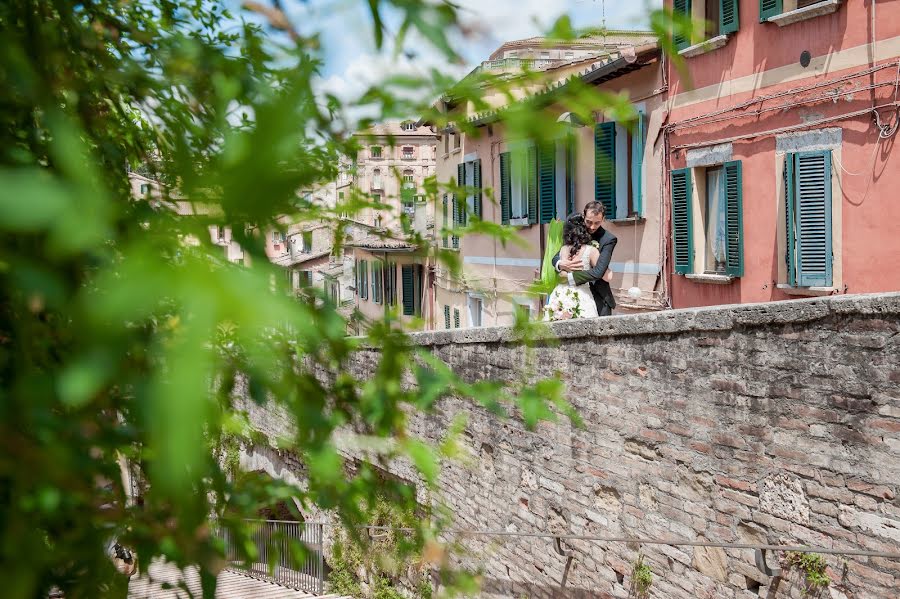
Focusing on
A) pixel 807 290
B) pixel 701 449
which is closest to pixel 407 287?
pixel 807 290

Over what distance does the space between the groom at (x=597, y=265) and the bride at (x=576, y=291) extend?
0.05 meters

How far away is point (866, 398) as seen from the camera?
4.71 m

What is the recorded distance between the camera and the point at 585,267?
7.68 metres

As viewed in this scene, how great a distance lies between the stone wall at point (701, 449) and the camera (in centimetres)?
475

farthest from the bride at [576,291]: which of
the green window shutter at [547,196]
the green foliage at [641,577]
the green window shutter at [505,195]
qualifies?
the green window shutter at [505,195]

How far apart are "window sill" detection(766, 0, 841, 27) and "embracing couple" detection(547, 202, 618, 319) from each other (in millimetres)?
2961

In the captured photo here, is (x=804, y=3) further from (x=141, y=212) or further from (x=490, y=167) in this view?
(x=141, y=212)

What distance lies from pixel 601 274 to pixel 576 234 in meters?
0.46

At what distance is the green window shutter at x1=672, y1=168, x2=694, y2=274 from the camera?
10391mm

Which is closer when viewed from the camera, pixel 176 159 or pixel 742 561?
pixel 176 159

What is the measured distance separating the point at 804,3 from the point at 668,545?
5.60m

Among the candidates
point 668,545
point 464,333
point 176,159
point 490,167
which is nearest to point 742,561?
point 668,545

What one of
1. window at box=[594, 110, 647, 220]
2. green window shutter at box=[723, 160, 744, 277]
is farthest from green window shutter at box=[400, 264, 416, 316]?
green window shutter at box=[723, 160, 744, 277]

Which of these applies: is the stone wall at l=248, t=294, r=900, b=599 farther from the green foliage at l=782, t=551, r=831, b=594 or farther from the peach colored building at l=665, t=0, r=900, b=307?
the peach colored building at l=665, t=0, r=900, b=307
